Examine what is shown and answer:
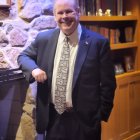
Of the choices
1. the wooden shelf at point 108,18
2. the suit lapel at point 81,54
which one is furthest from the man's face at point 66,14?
the wooden shelf at point 108,18

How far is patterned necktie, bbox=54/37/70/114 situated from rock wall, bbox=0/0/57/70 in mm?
Result: 569

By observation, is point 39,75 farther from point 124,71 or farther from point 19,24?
point 124,71

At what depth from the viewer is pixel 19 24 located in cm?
258

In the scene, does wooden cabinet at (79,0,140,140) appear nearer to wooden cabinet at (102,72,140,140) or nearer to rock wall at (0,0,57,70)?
wooden cabinet at (102,72,140,140)

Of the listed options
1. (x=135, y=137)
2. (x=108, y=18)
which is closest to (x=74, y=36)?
(x=108, y=18)

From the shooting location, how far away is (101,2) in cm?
358

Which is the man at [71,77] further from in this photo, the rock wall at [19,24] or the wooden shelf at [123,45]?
the wooden shelf at [123,45]

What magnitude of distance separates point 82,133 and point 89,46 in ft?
1.87

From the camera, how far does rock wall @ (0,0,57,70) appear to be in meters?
2.51

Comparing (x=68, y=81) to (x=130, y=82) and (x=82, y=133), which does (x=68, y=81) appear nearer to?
(x=82, y=133)

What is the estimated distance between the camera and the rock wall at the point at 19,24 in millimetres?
2508

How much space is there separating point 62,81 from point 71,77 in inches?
2.5

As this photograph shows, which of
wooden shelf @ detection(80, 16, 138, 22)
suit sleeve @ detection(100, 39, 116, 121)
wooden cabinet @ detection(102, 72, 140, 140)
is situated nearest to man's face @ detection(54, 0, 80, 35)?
suit sleeve @ detection(100, 39, 116, 121)

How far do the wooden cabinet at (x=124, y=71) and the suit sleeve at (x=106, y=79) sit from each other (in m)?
1.21
